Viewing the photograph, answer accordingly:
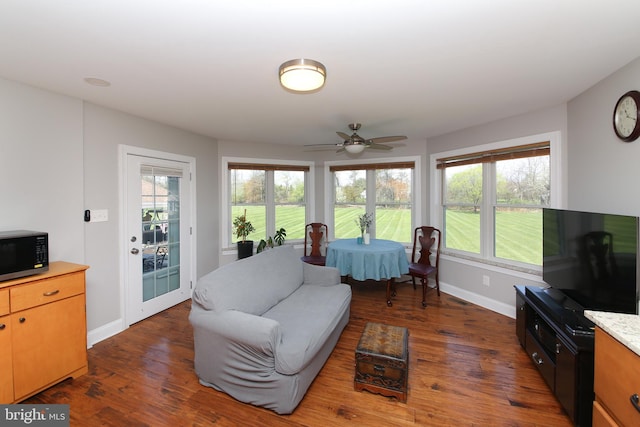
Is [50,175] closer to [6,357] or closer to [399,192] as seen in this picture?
[6,357]

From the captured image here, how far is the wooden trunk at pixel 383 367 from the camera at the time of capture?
6.66 feet

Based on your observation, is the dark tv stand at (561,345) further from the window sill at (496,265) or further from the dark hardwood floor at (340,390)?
the window sill at (496,265)

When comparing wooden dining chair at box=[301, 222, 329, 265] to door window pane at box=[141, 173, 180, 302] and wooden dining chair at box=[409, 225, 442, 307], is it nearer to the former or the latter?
wooden dining chair at box=[409, 225, 442, 307]

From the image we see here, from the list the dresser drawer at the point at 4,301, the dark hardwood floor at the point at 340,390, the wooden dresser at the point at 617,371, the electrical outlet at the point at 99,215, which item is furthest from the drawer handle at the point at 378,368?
the electrical outlet at the point at 99,215

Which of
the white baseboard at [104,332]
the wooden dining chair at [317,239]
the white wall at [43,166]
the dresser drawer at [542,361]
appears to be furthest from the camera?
the wooden dining chair at [317,239]

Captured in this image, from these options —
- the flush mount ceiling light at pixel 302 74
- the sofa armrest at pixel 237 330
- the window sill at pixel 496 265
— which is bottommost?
the sofa armrest at pixel 237 330

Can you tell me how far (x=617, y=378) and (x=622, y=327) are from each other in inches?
9.0

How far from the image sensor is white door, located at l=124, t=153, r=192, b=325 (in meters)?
3.25

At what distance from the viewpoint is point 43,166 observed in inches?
97.4

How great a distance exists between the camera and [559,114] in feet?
9.83

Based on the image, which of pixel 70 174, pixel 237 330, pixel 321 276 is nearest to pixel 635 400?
pixel 237 330

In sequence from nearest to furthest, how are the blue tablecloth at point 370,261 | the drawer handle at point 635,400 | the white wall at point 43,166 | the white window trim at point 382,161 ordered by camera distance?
the drawer handle at point 635,400
the white wall at point 43,166
the blue tablecloth at point 370,261
the white window trim at point 382,161

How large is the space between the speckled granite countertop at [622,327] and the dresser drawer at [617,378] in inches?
2.0

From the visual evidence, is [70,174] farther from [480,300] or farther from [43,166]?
[480,300]
